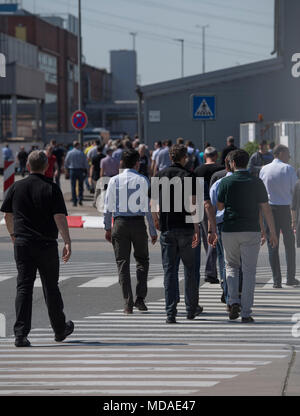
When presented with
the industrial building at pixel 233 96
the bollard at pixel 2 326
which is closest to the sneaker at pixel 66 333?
the bollard at pixel 2 326

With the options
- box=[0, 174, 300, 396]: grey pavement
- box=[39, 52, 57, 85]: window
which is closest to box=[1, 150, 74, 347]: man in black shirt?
box=[0, 174, 300, 396]: grey pavement

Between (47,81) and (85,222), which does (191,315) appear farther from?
(47,81)

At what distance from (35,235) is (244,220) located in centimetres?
240

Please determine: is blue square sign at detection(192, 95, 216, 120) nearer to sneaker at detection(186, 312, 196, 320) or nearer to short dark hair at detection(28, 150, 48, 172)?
sneaker at detection(186, 312, 196, 320)

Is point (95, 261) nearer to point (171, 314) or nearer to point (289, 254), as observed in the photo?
point (289, 254)

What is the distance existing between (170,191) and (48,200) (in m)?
1.76

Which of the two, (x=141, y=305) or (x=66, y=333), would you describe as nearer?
(x=66, y=333)

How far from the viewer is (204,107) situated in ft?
83.9

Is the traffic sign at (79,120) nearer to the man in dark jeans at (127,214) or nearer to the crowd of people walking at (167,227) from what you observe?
the crowd of people walking at (167,227)

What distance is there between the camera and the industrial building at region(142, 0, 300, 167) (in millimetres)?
44906

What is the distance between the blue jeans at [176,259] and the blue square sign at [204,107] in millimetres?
14512

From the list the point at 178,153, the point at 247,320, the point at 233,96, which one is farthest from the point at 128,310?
the point at 233,96
